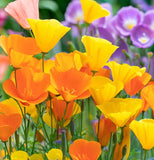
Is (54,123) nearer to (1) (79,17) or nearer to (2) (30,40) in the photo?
(2) (30,40)

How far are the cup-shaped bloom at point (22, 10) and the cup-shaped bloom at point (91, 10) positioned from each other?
7cm

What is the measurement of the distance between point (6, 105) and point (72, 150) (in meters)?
0.11

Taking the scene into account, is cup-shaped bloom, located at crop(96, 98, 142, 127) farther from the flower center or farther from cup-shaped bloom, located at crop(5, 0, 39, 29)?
the flower center

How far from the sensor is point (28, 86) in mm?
498

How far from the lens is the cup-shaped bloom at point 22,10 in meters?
0.52

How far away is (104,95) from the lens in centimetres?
48

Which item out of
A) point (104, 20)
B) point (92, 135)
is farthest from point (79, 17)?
point (92, 135)

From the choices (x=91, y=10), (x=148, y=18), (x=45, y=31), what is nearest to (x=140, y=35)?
(x=148, y=18)

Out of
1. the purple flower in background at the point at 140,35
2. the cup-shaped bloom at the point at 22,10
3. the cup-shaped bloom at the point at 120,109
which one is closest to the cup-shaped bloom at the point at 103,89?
the cup-shaped bloom at the point at 120,109

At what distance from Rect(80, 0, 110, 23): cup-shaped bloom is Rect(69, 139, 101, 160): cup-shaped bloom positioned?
19 cm

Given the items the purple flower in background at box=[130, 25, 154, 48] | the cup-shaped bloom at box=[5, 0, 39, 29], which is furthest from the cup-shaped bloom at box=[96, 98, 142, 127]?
the purple flower in background at box=[130, 25, 154, 48]

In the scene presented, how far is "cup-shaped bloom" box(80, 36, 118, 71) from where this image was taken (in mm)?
496

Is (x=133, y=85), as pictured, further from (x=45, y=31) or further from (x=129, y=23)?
(x=129, y=23)

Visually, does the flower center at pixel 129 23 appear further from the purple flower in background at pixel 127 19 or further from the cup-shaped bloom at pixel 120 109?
the cup-shaped bloom at pixel 120 109
